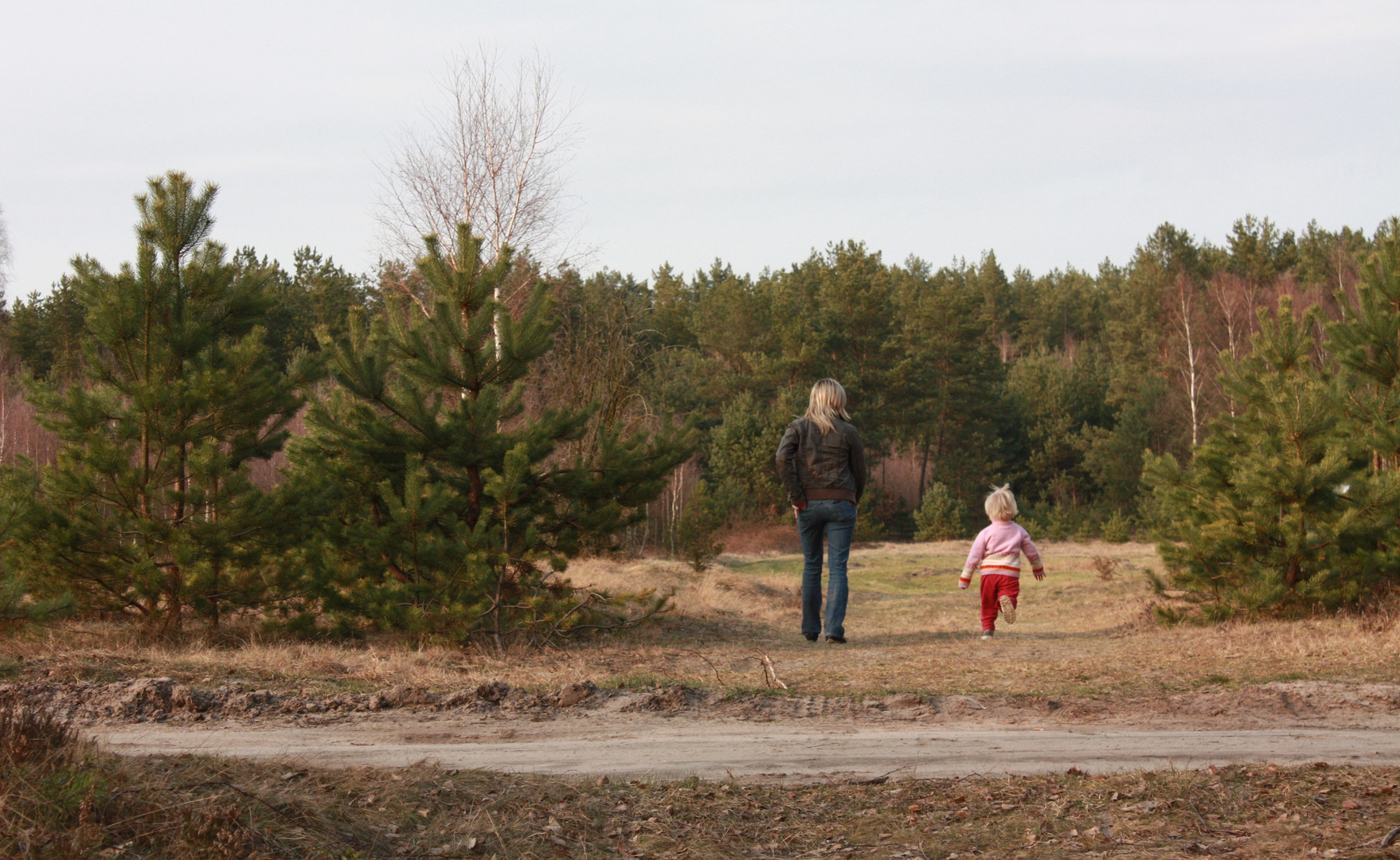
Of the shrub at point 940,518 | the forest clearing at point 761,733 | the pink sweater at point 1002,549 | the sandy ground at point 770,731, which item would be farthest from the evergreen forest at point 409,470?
the shrub at point 940,518

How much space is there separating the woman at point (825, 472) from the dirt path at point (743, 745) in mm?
3369

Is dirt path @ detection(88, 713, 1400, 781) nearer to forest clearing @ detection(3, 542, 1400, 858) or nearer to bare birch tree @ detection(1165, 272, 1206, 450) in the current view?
forest clearing @ detection(3, 542, 1400, 858)

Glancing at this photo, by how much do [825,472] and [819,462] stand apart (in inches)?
4.5

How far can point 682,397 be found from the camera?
142 feet

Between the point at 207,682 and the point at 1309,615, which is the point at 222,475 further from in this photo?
the point at 1309,615

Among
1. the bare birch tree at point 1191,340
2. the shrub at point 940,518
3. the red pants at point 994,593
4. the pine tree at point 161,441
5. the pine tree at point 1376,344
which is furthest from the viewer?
the bare birch tree at point 1191,340

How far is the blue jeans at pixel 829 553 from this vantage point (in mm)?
10102

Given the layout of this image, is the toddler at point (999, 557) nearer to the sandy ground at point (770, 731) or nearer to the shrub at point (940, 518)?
the sandy ground at point (770, 731)

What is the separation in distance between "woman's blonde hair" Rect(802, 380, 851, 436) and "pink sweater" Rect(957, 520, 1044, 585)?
2.17 metres

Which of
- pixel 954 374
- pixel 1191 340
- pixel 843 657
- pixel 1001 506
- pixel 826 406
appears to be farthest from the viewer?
pixel 954 374

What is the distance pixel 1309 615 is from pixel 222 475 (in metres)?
11.1

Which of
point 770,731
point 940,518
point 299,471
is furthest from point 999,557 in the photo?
point 940,518

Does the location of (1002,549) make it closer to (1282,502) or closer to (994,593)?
(994,593)

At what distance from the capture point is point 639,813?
4898mm
